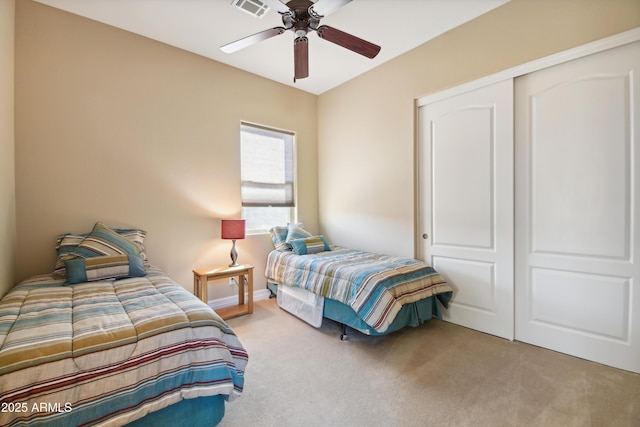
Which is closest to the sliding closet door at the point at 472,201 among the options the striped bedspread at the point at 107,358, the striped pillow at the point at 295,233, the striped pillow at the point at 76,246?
the striped pillow at the point at 295,233

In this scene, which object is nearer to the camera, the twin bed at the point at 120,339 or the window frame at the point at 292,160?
the twin bed at the point at 120,339

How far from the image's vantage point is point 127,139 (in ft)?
9.27

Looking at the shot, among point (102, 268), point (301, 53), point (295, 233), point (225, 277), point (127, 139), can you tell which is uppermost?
point (301, 53)

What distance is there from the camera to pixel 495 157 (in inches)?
101

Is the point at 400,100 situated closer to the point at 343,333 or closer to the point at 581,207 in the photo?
the point at 581,207

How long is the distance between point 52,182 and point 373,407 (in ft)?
10.6

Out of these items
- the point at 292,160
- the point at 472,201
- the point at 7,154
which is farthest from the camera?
the point at 292,160

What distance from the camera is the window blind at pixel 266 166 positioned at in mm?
3754

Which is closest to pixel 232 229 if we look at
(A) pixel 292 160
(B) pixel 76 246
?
(B) pixel 76 246

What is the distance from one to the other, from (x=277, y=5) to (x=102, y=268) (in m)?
2.40

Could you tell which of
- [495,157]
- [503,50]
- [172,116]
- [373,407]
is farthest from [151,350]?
[503,50]

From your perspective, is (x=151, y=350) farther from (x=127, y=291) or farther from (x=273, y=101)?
(x=273, y=101)

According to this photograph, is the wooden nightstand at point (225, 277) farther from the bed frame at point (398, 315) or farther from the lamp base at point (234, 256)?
the bed frame at point (398, 315)

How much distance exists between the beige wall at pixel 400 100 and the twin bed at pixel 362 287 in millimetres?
607
